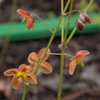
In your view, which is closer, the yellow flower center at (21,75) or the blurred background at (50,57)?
the yellow flower center at (21,75)

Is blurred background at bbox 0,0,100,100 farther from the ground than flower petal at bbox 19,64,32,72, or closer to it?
farther from the ground

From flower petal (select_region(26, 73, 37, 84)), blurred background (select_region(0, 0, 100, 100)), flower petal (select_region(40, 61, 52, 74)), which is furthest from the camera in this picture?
blurred background (select_region(0, 0, 100, 100))

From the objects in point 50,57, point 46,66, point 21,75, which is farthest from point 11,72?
point 50,57

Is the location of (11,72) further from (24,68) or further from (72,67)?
(72,67)

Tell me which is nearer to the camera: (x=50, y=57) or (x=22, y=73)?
(x=22, y=73)

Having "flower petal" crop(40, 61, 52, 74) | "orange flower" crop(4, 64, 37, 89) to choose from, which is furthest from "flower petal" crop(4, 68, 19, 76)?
"flower petal" crop(40, 61, 52, 74)

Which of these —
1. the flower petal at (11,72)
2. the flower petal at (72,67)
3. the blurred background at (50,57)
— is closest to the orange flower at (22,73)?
the flower petal at (11,72)

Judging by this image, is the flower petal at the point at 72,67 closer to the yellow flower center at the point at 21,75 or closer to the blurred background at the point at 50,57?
the yellow flower center at the point at 21,75

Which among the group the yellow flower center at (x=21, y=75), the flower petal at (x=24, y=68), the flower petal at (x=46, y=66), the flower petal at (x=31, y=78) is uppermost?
the flower petal at (x=46, y=66)

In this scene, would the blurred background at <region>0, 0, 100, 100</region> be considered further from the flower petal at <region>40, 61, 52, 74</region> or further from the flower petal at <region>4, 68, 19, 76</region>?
the flower petal at <region>4, 68, 19, 76</region>
